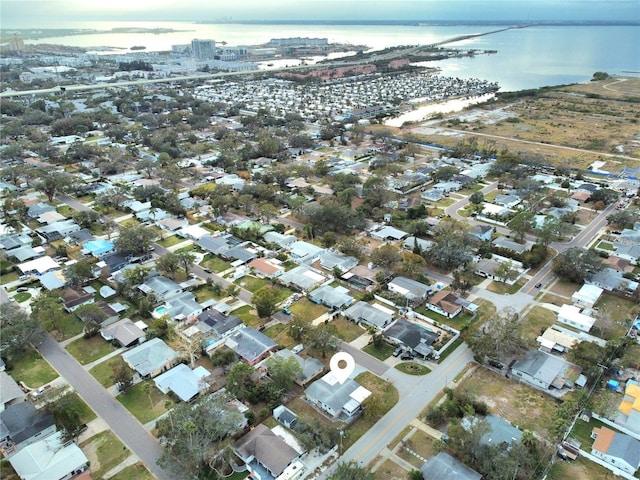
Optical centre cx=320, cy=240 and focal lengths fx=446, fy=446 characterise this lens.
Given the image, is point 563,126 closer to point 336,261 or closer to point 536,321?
point 536,321

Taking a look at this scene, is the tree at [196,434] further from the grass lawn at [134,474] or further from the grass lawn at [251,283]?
the grass lawn at [251,283]

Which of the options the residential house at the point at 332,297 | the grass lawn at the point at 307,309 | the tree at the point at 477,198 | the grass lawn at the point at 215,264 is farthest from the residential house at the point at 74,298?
the tree at the point at 477,198

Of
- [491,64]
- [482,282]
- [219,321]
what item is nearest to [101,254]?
[219,321]

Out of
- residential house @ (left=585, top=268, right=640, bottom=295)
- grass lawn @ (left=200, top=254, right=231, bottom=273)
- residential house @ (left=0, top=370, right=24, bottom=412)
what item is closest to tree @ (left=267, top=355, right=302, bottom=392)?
residential house @ (left=0, top=370, right=24, bottom=412)

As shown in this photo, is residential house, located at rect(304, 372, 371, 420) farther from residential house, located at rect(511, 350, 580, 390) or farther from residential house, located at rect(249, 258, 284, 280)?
residential house, located at rect(249, 258, 284, 280)

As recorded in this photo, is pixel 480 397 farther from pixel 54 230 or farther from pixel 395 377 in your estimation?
pixel 54 230

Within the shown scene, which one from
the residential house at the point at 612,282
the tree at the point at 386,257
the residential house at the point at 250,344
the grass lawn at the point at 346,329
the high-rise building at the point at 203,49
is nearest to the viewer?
the residential house at the point at 250,344
